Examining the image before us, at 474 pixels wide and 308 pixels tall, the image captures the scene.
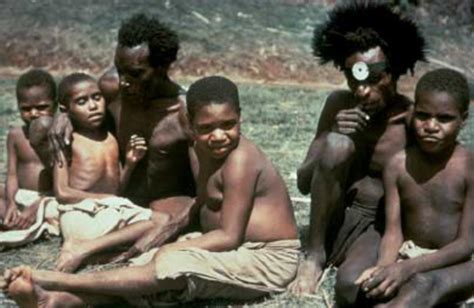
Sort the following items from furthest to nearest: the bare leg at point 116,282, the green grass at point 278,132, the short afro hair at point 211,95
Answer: the green grass at point 278,132, the short afro hair at point 211,95, the bare leg at point 116,282

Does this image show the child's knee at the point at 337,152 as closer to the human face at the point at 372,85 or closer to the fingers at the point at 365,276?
the human face at the point at 372,85

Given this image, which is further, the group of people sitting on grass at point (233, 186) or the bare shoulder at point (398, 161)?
the bare shoulder at point (398, 161)

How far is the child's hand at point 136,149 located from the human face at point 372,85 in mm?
1056

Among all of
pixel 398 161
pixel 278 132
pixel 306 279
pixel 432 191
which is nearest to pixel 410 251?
pixel 432 191

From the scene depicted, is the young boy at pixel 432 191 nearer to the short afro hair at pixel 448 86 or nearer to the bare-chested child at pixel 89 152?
the short afro hair at pixel 448 86

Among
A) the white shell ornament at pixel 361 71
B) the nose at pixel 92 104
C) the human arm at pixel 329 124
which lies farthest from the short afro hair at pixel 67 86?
the white shell ornament at pixel 361 71

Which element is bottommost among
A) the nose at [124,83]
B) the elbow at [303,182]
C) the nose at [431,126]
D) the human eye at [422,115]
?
the elbow at [303,182]

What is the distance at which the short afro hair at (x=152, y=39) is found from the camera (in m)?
4.17

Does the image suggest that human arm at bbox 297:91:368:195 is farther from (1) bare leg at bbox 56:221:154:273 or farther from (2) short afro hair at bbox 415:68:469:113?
(1) bare leg at bbox 56:221:154:273

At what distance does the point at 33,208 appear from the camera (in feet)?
14.8

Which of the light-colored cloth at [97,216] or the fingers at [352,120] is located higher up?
the fingers at [352,120]

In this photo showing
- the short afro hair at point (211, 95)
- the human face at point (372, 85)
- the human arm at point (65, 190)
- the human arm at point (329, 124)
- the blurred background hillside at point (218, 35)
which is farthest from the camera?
the blurred background hillside at point (218, 35)

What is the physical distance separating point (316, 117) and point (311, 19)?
11.9ft

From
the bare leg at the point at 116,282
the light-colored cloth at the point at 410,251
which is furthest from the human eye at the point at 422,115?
the bare leg at the point at 116,282
